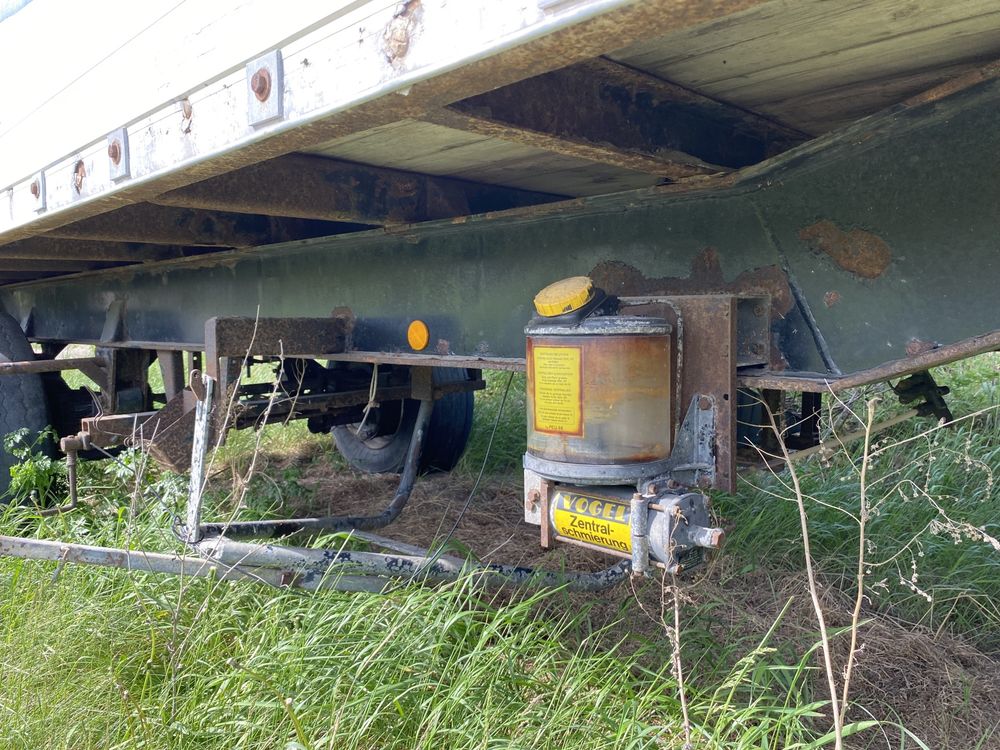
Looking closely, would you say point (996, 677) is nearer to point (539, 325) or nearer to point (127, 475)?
point (539, 325)

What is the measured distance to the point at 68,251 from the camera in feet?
11.5

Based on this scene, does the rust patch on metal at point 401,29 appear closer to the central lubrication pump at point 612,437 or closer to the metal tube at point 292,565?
the central lubrication pump at point 612,437

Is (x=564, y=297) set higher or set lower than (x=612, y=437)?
higher

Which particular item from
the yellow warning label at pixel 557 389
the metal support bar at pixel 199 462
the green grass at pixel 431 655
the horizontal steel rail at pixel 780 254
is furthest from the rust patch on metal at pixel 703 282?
the metal support bar at pixel 199 462

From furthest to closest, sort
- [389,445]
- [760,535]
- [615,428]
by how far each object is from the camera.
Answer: [389,445], [760,535], [615,428]

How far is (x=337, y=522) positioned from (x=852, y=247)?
2101mm

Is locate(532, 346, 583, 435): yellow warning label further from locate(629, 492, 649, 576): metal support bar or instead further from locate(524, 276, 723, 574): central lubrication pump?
locate(629, 492, 649, 576): metal support bar

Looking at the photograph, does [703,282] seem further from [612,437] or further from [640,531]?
[640,531]

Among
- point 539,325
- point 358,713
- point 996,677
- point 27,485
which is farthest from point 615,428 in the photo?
point 27,485

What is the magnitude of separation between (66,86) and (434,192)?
3.71ft

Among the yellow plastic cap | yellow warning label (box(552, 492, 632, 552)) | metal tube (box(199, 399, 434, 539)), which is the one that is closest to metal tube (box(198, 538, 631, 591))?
metal tube (box(199, 399, 434, 539))

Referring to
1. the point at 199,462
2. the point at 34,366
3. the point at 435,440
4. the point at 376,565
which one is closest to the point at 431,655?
the point at 376,565

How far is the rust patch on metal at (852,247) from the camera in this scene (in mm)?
1621

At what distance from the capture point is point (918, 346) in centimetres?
157
